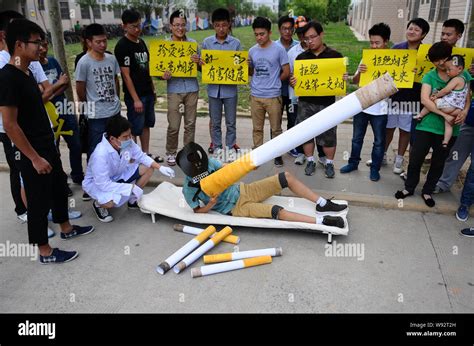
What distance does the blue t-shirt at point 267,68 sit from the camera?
5.25 metres

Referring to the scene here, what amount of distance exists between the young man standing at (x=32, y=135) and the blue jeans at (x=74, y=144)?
3.92 feet

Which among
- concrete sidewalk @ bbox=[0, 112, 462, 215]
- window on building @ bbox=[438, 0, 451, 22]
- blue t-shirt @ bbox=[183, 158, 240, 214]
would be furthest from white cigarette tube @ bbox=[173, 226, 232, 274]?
window on building @ bbox=[438, 0, 451, 22]

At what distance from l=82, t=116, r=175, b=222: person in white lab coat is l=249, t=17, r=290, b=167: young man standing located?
1.92 metres

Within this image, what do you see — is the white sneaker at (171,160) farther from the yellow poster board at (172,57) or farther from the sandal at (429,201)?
the sandal at (429,201)

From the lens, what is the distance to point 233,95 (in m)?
5.68

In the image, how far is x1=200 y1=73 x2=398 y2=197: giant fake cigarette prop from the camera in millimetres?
3074

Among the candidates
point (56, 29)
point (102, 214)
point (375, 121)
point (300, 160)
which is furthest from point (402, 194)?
point (56, 29)

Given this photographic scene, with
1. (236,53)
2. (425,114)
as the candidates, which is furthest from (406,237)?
(236,53)

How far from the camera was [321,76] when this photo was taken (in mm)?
4879

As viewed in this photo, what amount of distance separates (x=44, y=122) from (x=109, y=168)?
0.98 m

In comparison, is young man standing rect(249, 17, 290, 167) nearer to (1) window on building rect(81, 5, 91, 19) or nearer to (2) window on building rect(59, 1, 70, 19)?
(2) window on building rect(59, 1, 70, 19)

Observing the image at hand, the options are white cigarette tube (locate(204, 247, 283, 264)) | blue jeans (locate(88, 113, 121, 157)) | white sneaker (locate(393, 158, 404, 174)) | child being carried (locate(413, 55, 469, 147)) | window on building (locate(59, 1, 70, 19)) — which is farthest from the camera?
window on building (locate(59, 1, 70, 19))
